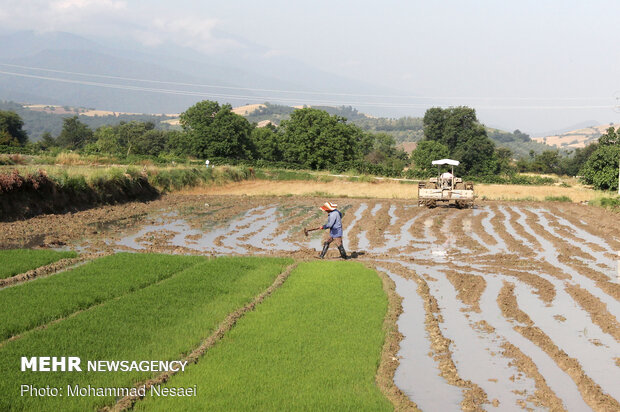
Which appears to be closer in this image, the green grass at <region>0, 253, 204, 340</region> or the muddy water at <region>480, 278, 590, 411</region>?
the muddy water at <region>480, 278, 590, 411</region>

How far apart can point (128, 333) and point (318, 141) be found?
2510 inches

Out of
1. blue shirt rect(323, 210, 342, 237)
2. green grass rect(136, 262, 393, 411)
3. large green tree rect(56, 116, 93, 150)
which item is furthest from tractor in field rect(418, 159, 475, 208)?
large green tree rect(56, 116, 93, 150)

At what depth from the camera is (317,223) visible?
962 inches

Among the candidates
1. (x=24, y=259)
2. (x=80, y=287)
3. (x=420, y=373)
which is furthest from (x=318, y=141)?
(x=420, y=373)

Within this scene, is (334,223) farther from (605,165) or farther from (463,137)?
(463,137)

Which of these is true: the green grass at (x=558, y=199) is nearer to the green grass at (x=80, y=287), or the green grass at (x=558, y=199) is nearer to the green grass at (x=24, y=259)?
the green grass at (x=80, y=287)

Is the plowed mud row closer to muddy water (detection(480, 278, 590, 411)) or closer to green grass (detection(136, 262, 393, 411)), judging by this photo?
muddy water (detection(480, 278, 590, 411))

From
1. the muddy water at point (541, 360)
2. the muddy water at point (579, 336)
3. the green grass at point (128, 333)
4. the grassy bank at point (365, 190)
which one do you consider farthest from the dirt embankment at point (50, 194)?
the muddy water at point (579, 336)

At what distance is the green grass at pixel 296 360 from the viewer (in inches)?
254

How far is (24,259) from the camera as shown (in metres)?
14.3

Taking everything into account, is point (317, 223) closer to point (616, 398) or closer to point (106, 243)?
point (106, 243)

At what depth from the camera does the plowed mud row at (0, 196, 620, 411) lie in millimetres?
7672

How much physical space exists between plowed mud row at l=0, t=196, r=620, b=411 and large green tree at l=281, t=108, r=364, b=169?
37.9 m

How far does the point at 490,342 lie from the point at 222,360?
4.21 meters
